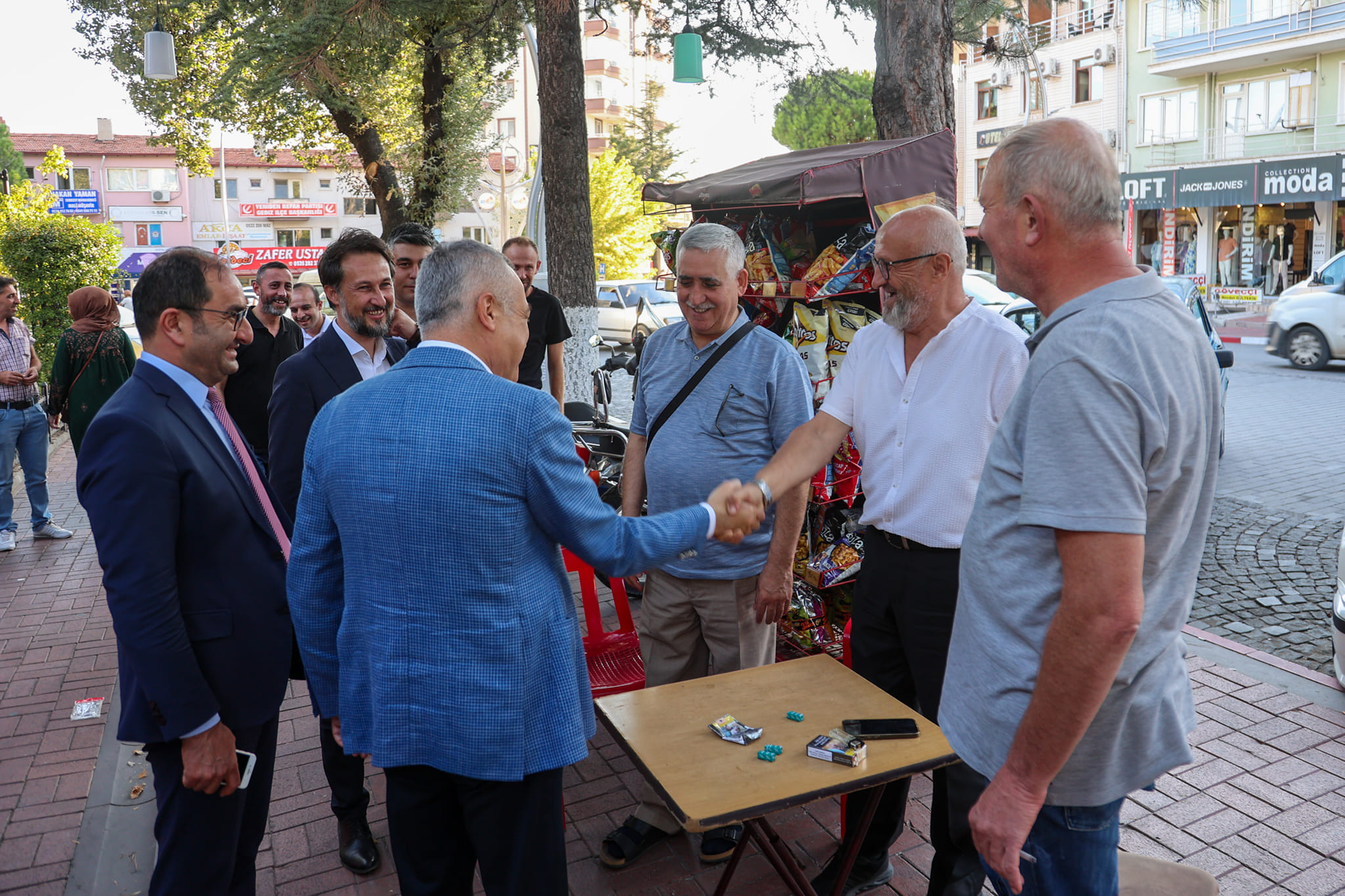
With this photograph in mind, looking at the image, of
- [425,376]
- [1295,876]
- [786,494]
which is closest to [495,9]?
[786,494]

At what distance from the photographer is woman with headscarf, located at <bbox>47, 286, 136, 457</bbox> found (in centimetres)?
758

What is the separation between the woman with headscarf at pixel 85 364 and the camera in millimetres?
7582

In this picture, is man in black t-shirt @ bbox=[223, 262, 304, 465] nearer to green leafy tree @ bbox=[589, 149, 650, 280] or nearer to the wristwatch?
the wristwatch

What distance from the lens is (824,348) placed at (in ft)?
15.5

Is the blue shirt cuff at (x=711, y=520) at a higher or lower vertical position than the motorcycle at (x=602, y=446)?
higher

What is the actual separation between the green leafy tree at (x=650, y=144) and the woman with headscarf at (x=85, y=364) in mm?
38710

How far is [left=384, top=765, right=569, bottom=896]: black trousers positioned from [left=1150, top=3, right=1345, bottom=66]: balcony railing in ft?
105

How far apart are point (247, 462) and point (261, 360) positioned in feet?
9.54

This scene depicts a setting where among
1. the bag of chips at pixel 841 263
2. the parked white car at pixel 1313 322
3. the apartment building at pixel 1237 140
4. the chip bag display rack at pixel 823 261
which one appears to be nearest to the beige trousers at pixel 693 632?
the chip bag display rack at pixel 823 261

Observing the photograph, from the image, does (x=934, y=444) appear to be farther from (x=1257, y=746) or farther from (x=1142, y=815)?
(x=1257, y=746)

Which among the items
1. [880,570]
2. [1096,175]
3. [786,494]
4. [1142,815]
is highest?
[1096,175]

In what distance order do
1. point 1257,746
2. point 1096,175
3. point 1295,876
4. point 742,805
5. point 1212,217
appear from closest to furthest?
point 1096,175, point 742,805, point 1295,876, point 1257,746, point 1212,217

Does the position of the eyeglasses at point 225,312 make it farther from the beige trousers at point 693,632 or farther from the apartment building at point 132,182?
the apartment building at point 132,182

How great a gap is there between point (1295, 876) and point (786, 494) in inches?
82.8
